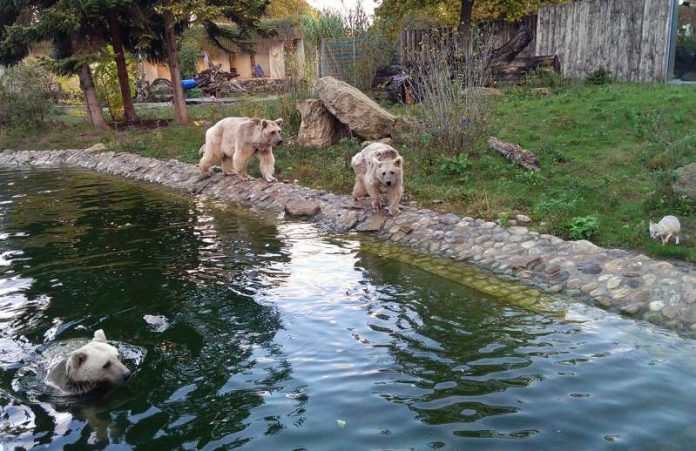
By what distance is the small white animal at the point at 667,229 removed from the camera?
827 cm

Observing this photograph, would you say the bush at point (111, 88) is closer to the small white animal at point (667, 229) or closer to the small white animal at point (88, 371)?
the small white animal at point (88, 371)

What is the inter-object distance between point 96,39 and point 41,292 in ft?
52.6

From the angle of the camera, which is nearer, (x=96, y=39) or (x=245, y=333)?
(x=245, y=333)

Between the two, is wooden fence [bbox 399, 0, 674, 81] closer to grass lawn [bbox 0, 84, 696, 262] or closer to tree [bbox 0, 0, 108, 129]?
grass lawn [bbox 0, 84, 696, 262]

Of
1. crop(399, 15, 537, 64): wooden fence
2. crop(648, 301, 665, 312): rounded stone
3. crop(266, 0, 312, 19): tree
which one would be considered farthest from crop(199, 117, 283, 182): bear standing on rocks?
crop(266, 0, 312, 19): tree

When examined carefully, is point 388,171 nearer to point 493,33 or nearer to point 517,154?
point 517,154

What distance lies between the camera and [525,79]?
2084 cm

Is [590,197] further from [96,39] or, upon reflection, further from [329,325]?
[96,39]

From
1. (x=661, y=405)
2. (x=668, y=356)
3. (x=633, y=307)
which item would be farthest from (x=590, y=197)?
(x=661, y=405)

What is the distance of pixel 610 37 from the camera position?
1964 cm

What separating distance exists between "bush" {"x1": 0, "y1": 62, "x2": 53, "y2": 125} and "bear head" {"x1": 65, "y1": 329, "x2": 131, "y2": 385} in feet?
72.9

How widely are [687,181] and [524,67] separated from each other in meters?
12.7

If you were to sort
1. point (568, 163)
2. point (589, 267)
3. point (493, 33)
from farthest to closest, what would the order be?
1. point (493, 33)
2. point (568, 163)
3. point (589, 267)

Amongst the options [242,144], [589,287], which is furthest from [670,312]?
[242,144]
